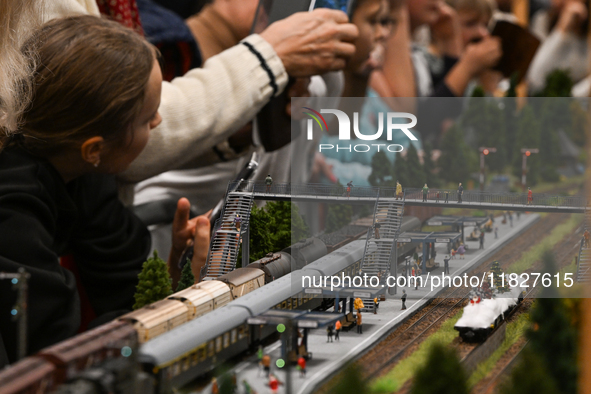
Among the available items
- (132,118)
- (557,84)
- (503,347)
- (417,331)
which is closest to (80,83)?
(132,118)

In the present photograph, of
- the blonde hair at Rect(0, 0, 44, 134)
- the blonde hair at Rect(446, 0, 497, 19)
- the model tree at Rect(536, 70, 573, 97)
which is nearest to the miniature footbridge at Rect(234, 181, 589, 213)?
the blonde hair at Rect(0, 0, 44, 134)

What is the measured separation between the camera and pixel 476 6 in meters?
3.29

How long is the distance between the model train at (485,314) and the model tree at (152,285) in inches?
21.1

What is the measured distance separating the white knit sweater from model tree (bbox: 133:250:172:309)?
33cm

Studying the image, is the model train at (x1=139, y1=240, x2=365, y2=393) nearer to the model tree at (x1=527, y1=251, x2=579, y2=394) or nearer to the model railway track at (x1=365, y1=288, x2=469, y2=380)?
the model railway track at (x1=365, y1=288, x2=469, y2=380)

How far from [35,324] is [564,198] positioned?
0.85 meters

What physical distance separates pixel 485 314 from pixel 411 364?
0.15m

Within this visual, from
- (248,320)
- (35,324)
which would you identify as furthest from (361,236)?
(35,324)

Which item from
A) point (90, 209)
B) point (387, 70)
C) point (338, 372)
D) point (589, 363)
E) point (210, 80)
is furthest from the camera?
point (387, 70)

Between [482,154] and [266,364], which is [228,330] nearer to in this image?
[266,364]

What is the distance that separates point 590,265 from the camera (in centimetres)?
91

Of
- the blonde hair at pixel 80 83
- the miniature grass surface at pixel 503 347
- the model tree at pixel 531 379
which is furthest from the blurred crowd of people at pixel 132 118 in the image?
the model tree at pixel 531 379

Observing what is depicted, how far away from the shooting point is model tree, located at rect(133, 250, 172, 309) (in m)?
1.15

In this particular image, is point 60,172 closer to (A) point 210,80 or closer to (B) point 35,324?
(B) point 35,324
